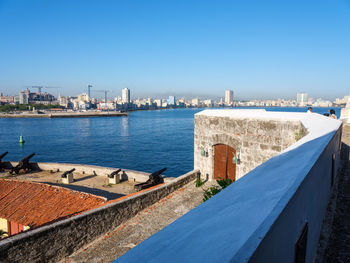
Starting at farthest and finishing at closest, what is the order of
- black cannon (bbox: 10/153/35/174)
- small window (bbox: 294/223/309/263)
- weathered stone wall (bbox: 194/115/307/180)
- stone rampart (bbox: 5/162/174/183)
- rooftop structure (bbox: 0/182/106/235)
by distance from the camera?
1. black cannon (bbox: 10/153/35/174)
2. stone rampart (bbox: 5/162/174/183)
3. rooftop structure (bbox: 0/182/106/235)
4. weathered stone wall (bbox: 194/115/307/180)
5. small window (bbox: 294/223/309/263)

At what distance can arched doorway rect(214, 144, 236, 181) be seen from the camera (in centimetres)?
1083

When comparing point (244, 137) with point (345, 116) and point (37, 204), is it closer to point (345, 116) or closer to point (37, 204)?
point (37, 204)

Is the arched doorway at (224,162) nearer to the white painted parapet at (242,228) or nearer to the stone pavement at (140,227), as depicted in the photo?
the stone pavement at (140,227)

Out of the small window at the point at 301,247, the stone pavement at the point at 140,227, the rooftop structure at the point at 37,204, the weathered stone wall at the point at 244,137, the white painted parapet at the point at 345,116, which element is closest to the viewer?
the small window at the point at 301,247

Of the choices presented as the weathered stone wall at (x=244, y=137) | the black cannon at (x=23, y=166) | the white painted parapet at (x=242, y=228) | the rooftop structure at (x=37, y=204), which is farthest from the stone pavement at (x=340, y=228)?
the black cannon at (x=23, y=166)

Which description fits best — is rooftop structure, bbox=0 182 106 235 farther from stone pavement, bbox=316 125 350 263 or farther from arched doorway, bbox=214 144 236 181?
stone pavement, bbox=316 125 350 263

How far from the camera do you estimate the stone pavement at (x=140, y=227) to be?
24.7ft

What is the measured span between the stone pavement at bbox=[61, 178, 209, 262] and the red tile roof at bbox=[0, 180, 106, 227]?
1764mm

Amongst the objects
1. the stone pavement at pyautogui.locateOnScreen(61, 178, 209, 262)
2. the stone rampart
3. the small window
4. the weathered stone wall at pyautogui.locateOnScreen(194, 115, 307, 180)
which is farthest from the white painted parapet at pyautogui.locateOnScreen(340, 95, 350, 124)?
the small window

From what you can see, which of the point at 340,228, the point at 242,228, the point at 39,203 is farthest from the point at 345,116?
the point at 39,203

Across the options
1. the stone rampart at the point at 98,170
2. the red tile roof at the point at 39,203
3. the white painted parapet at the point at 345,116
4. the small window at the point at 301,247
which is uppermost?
the white painted parapet at the point at 345,116

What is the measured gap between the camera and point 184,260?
1.38m

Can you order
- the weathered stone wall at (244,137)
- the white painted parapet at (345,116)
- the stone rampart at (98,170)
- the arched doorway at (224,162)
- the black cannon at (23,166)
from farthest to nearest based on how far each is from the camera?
the black cannon at (23,166) → the stone rampart at (98,170) → the white painted parapet at (345,116) → the arched doorway at (224,162) → the weathered stone wall at (244,137)

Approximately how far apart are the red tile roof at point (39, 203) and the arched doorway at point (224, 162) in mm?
5517
